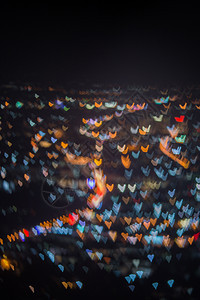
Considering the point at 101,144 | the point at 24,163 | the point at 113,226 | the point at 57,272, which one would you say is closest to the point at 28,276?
the point at 57,272

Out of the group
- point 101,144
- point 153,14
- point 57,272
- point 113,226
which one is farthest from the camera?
point 101,144

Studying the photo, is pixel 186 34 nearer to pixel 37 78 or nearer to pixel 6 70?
pixel 37 78

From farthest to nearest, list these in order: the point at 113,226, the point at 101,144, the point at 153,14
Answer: the point at 101,144
the point at 113,226
the point at 153,14

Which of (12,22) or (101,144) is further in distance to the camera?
(101,144)

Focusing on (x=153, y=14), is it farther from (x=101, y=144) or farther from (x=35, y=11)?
(x=101, y=144)

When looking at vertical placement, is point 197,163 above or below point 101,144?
below

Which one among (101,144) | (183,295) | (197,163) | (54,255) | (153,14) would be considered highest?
(153,14)

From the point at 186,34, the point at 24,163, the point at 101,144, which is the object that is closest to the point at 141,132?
the point at 101,144
